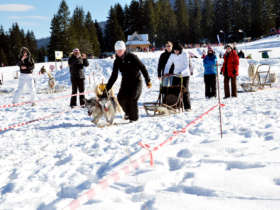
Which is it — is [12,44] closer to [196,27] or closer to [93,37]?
[93,37]

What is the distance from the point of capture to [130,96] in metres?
5.28

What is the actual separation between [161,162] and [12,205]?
1.55 meters

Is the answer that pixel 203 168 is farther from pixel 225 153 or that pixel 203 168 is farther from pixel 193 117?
pixel 193 117

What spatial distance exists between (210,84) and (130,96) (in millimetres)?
3963

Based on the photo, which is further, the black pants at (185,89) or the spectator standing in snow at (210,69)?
the spectator standing in snow at (210,69)

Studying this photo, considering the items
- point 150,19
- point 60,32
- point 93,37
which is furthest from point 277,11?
point 60,32

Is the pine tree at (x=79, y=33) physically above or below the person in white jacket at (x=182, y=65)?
above

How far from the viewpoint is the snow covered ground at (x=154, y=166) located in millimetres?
2209

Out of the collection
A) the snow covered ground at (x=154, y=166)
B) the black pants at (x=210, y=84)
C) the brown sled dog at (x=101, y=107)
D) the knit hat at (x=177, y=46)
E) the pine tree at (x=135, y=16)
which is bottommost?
the snow covered ground at (x=154, y=166)

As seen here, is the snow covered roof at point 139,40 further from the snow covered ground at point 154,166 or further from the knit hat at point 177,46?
the snow covered ground at point 154,166

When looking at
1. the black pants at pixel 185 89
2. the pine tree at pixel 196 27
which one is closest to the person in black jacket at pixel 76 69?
the black pants at pixel 185 89

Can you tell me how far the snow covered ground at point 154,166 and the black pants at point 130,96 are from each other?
1.13ft

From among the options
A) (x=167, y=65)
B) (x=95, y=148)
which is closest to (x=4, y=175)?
(x=95, y=148)

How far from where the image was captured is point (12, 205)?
7.82ft
